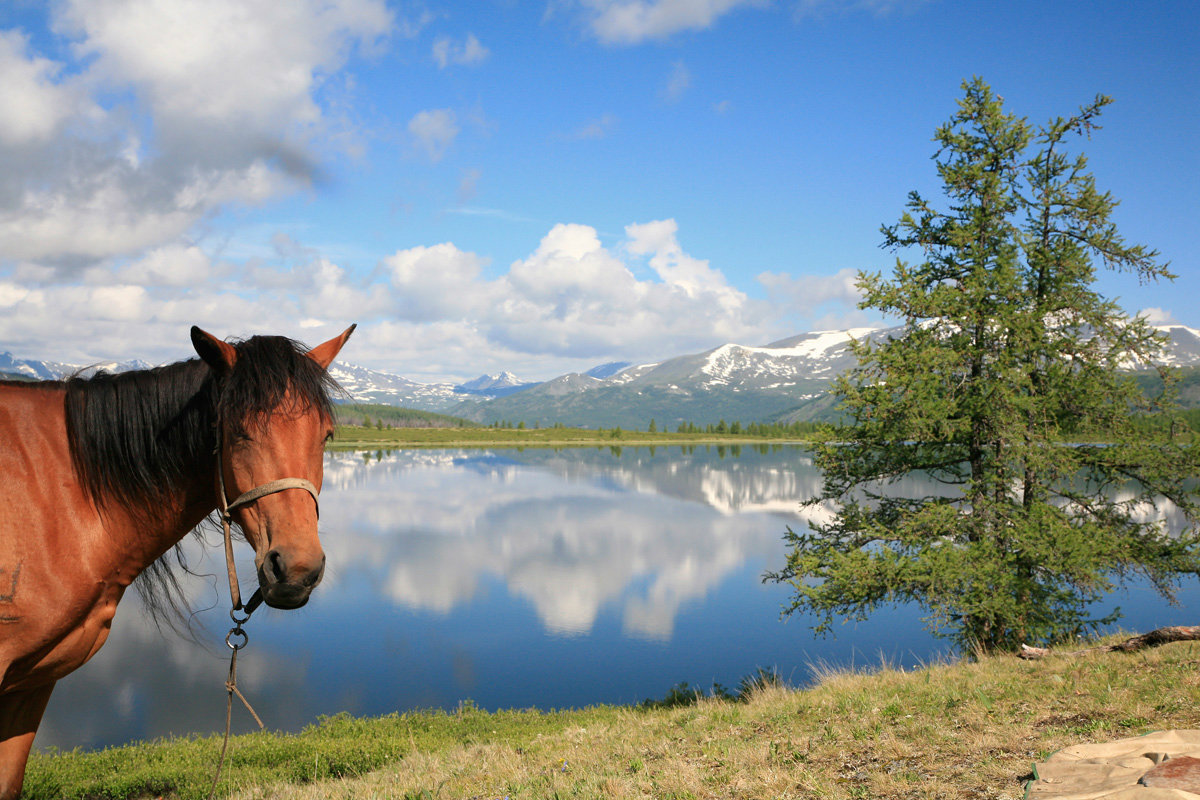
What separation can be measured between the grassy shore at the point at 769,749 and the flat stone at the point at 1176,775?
3.15 feet

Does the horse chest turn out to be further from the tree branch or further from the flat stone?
the tree branch

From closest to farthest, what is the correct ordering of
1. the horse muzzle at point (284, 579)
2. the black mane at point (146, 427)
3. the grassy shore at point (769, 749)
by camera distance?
the horse muzzle at point (284, 579), the black mane at point (146, 427), the grassy shore at point (769, 749)

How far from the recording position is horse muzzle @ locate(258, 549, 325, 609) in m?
2.85

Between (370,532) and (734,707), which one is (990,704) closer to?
(734,707)

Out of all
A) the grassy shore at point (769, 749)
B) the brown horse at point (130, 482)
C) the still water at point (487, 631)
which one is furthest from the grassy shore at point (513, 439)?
the brown horse at point (130, 482)

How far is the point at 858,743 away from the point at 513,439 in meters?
173

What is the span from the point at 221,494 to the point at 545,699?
16869mm

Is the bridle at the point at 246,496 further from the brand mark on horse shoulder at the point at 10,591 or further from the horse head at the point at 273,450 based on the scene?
the brand mark on horse shoulder at the point at 10,591

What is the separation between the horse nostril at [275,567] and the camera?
9.46 feet

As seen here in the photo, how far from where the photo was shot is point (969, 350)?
12.5 metres

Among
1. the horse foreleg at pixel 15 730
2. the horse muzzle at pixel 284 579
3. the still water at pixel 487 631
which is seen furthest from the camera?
the still water at pixel 487 631

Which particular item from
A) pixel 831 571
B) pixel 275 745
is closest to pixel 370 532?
pixel 275 745

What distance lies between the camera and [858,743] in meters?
5.98

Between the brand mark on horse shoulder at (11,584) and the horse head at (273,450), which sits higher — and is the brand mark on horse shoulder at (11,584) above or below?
below
